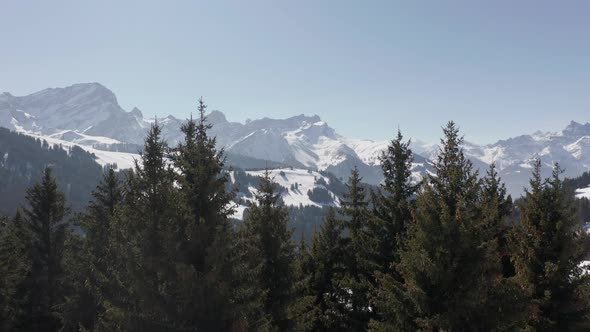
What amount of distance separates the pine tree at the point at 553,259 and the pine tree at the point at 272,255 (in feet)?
35.2

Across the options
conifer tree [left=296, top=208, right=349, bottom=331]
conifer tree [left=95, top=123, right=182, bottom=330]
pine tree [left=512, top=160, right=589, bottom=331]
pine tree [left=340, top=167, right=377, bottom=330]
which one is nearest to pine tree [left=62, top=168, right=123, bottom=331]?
conifer tree [left=95, top=123, right=182, bottom=330]

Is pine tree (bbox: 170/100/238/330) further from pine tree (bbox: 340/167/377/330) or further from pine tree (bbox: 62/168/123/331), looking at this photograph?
pine tree (bbox: 62/168/123/331)

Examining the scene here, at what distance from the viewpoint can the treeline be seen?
46.3ft

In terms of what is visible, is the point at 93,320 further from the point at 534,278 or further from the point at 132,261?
the point at 534,278

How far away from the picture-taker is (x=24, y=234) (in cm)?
3691

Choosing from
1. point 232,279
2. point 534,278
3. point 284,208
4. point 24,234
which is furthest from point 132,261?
point 24,234

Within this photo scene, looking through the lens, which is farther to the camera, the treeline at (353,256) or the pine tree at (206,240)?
the pine tree at (206,240)

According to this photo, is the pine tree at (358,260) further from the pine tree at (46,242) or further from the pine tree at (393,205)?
the pine tree at (46,242)

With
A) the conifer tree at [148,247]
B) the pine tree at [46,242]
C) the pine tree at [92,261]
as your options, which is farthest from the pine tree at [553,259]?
the pine tree at [46,242]

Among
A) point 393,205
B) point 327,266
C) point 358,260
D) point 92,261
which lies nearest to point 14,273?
point 92,261

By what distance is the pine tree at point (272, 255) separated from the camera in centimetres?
2142

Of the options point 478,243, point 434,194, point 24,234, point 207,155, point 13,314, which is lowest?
point 13,314

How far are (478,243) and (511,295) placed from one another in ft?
6.21

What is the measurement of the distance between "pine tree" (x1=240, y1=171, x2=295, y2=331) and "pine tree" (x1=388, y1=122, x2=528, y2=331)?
7.37 meters
